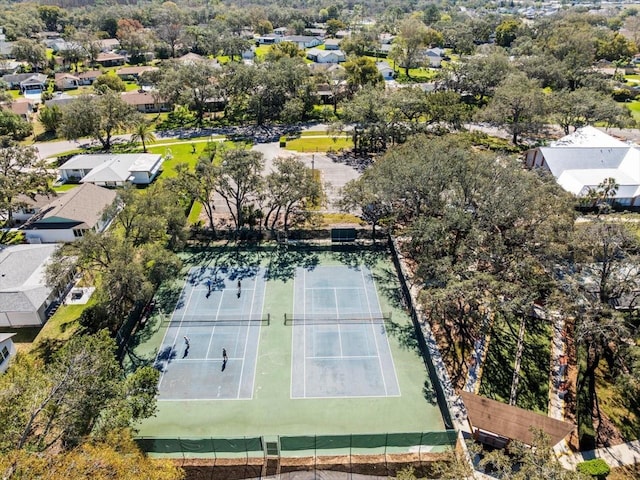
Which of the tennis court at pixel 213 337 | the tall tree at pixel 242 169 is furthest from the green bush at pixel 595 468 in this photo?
the tall tree at pixel 242 169

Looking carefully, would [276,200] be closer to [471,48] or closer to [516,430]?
[516,430]

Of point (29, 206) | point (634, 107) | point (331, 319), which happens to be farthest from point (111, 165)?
point (634, 107)

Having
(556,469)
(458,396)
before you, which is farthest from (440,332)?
(556,469)

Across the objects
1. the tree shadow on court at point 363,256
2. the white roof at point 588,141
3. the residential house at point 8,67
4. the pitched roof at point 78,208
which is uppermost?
the residential house at point 8,67

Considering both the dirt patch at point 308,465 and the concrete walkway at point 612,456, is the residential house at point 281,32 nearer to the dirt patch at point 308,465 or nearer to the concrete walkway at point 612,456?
the dirt patch at point 308,465

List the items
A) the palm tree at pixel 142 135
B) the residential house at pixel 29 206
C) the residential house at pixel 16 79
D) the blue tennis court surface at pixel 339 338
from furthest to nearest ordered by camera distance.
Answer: the residential house at pixel 16 79, the palm tree at pixel 142 135, the residential house at pixel 29 206, the blue tennis court surface at pixel 339 338

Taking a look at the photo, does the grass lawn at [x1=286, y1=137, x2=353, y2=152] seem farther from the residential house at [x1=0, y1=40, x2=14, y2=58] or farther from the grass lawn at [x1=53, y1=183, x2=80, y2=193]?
the residential house at [x1=0, y1=40, x2=14, y2=58]
